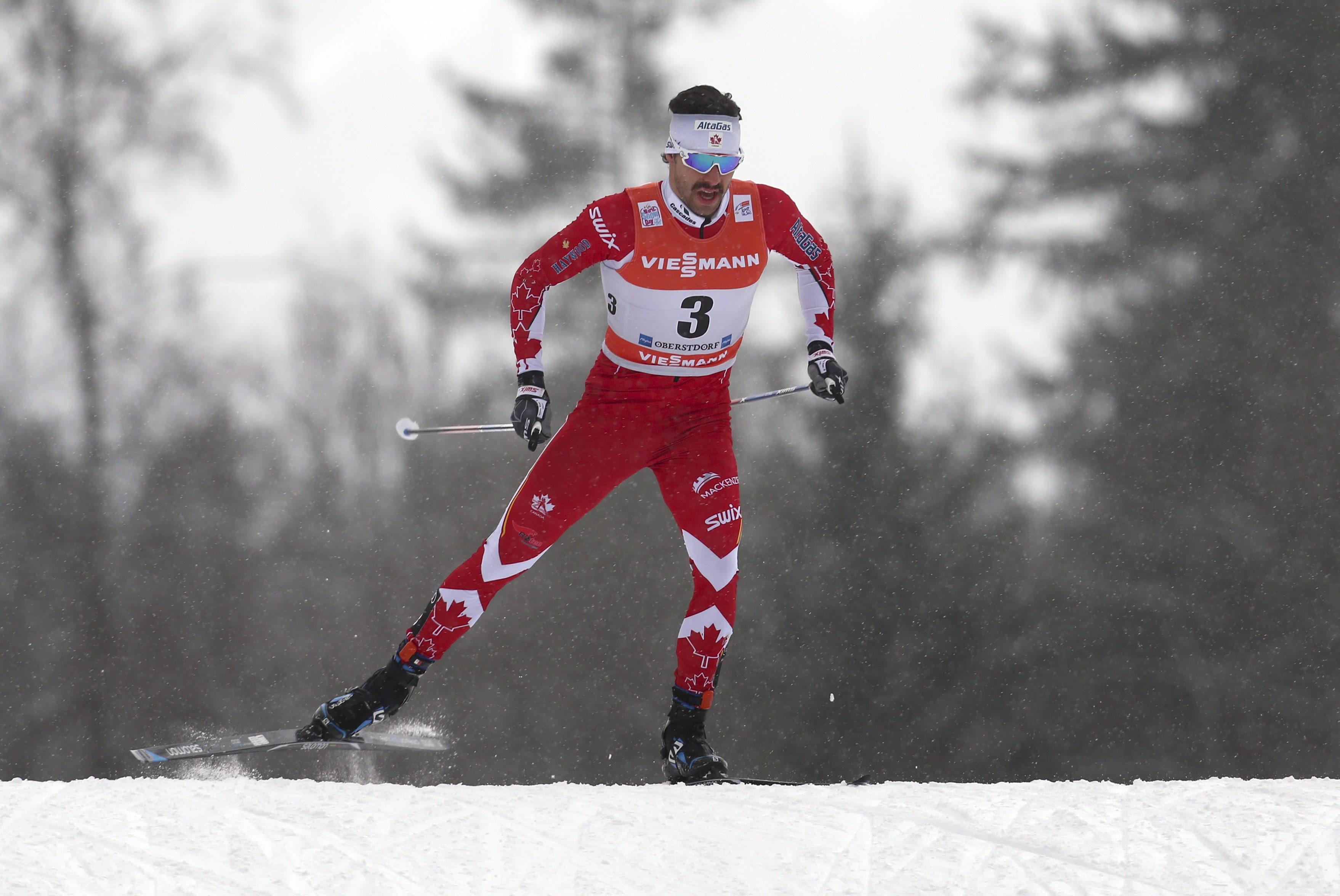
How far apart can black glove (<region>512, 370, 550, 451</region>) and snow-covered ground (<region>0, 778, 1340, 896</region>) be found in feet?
3.49

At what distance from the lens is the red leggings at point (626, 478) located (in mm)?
3398

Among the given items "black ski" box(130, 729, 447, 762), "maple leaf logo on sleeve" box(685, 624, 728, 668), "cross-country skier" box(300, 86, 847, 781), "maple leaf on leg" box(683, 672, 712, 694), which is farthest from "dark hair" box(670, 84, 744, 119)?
"black ski" box(130, 729, 447, 762)

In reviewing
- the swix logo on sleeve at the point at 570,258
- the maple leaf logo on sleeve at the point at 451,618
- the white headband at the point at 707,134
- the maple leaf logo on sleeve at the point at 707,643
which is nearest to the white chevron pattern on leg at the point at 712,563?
the maple leaf logo on sleeve at the point at 707,643

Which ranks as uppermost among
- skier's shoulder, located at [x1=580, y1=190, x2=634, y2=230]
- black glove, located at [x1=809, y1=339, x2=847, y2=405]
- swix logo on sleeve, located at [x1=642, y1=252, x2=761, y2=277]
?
skier's shoulder, located at [x1=580, y1=190, x2=634, y2=230]

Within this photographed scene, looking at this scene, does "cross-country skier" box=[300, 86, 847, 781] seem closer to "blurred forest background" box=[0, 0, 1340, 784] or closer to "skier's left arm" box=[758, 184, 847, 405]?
"skier's left arm" box=[758, 184, 847, 405]

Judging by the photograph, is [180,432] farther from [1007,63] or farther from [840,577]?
[1007,63]

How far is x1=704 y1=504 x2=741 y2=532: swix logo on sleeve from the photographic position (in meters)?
3.40

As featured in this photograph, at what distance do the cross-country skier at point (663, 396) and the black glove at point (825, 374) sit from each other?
0.01 meters

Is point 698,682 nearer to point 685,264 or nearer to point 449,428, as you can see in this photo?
point 449,428

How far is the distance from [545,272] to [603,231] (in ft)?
0.76

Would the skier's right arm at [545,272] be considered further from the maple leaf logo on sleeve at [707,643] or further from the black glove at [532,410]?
the maple leaf logo on sleeve at [707,643]

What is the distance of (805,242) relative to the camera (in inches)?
144

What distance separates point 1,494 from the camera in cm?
966

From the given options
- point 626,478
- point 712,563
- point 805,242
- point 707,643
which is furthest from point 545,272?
point 707,643
